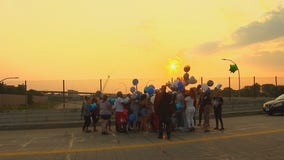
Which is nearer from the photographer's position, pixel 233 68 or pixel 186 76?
pixel 186 76

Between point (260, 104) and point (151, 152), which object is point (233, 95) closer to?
point (260, 104)

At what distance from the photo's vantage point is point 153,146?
14.2 metres

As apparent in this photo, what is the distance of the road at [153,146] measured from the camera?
1241 centimetres

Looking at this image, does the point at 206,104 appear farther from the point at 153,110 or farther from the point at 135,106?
the point at 135,106

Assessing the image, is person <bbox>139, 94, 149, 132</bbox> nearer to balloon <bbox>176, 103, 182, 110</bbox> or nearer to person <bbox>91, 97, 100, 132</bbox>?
balloon <bbox>176, 103, 182, 110</bbox>

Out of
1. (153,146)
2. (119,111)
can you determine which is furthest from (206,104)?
(153,146)

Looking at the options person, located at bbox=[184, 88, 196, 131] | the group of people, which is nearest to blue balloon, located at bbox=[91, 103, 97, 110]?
the group of people

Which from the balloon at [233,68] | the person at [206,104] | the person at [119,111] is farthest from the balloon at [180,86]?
the balloon at [233,68]

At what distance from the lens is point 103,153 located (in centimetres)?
1312

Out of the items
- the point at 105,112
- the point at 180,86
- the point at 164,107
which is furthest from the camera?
the point at 105,112

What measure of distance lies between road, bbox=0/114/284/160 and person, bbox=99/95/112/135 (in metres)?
0.48

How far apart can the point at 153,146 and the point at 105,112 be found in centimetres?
499

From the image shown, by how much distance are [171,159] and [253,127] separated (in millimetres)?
8088

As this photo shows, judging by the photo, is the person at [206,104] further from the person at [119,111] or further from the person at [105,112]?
the person at [105,112]
